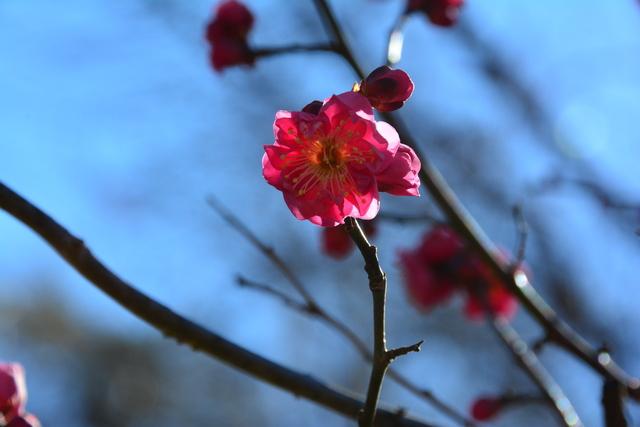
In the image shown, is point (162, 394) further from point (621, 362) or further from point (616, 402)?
point (616, 402)

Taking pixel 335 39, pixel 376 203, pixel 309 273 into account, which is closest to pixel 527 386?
pixel 309 273

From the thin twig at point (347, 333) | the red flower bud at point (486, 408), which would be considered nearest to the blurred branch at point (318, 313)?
the thin twig at point (347, 333)

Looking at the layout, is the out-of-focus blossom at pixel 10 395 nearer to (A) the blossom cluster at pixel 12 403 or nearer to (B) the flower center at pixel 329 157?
(A) the blossom cluster at pixel 12 403

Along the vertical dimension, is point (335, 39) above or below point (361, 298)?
below

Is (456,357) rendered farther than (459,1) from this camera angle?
Yes

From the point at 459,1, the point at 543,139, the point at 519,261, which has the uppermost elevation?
the point at 543,139

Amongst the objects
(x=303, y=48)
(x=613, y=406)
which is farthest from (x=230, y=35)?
(x=613, y=406)
